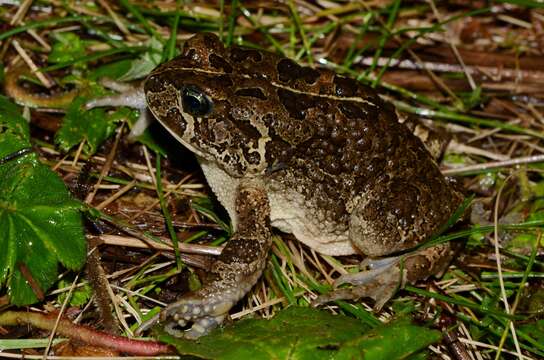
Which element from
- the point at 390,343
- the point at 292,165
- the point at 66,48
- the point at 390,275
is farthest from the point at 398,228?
the point at 66,48

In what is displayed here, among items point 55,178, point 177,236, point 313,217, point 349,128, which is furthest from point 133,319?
point 349,128

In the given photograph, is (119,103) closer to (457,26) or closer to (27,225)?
(27,225)

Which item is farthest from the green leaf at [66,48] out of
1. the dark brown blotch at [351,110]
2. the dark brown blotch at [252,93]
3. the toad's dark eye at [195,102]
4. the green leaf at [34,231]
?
the dark brown blotch at [351,110]

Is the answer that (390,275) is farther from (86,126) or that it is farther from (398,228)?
(86,126)

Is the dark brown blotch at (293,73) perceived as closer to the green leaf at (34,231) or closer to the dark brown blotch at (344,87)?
the dark brown blotch at (344,87)

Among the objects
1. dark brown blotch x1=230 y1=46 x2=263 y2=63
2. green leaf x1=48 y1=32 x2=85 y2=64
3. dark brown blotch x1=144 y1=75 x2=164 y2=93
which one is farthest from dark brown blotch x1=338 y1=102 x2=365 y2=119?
green leaf x1=48 y1=32 x2=85 y2=64

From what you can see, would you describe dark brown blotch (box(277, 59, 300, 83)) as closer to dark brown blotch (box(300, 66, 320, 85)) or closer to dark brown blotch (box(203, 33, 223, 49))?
dark brown blotch (box(300, 66, 320, 85))
